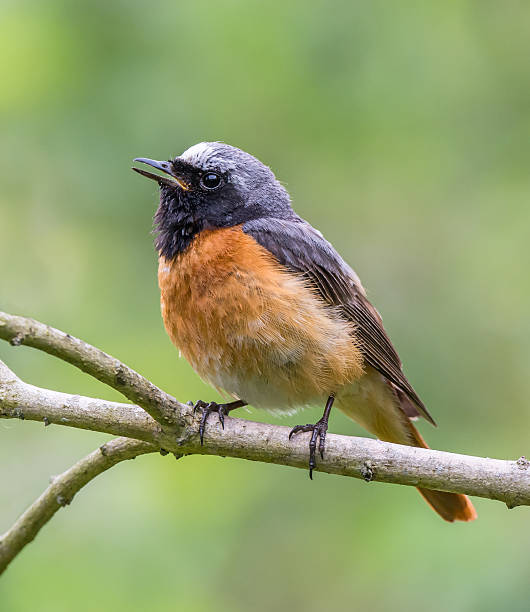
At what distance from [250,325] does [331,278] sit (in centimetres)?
87

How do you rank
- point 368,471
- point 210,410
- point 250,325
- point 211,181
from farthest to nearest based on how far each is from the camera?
point 211,181, point 250,325, point 210,410, point 368,471

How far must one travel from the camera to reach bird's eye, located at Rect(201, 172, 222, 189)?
5043mm

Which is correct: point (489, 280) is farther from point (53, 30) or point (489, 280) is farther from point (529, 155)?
point (53, 30)

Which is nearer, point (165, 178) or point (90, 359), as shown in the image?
point (90, 359)

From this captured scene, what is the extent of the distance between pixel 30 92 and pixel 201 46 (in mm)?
1358

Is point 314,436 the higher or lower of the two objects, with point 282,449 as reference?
higher

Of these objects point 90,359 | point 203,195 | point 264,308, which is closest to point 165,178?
point 203,195

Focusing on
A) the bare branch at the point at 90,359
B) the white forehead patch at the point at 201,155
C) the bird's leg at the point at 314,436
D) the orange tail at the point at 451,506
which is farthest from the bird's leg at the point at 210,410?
the white forehead patch at the point at 201,155

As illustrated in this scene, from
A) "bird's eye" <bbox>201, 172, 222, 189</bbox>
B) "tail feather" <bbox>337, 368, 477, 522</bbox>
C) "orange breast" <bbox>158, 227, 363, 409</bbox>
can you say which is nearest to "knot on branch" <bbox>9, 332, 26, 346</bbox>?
"orange breast" <bbox>158, 227, 363, 409</bbox>

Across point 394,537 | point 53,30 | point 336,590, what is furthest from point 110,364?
point 53,30

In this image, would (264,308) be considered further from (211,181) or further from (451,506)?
(451,506)

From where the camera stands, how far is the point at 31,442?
5879mm

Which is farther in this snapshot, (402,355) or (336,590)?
(402,355)

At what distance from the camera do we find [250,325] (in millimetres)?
4402
